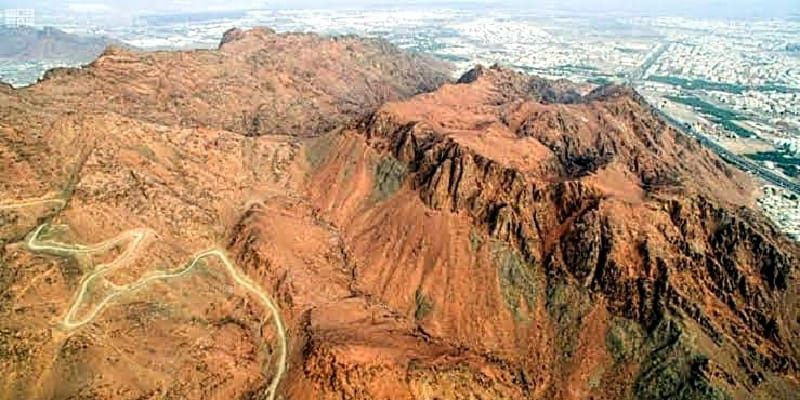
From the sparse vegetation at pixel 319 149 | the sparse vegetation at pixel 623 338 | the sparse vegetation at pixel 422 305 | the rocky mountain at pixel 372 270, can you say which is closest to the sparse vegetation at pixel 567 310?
the rocky mountain at pixel 372 270

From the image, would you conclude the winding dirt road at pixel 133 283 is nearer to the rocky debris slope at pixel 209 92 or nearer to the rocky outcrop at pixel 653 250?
the rocky outcrop at pixel 653 250

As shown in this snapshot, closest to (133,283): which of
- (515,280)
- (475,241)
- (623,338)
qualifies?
(475,241)

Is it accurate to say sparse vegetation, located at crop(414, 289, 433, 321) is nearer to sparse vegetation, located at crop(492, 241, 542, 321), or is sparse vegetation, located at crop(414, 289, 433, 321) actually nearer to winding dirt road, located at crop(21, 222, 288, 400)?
sparse vegetation, located at crop(492, 241, 542, 321)

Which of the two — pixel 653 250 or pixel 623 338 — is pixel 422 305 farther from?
pixel 653 250

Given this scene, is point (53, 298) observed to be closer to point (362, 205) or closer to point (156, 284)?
point (156, 284)

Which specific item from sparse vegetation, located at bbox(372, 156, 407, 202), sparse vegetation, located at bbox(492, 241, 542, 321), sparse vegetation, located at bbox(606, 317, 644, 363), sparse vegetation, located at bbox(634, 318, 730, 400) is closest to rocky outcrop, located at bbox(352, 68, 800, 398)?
sparse vegetation, located at bbox(634, 318, 730, 400)

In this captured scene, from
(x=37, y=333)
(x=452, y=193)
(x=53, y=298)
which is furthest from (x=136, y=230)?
(x=452, y=193)
